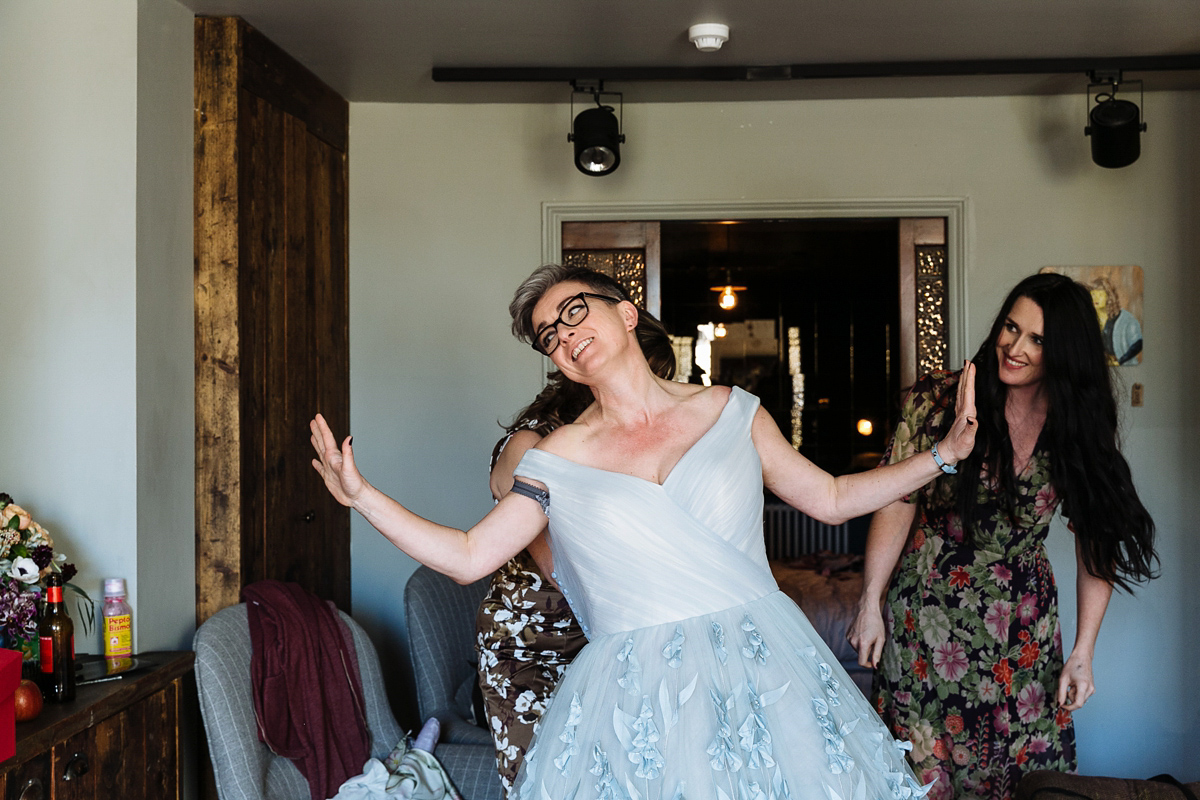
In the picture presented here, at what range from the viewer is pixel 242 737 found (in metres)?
2.50

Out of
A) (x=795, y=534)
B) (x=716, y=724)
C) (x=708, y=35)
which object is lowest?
(x=795, y=534)

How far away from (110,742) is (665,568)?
1.53m

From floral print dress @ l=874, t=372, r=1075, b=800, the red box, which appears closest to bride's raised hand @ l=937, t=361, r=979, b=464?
floral print dress @ l=874, t=372, r=1075, b=800

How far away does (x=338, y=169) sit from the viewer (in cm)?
409

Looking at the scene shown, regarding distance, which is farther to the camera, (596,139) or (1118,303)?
(1118,303)

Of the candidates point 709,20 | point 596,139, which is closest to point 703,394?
point 709,20

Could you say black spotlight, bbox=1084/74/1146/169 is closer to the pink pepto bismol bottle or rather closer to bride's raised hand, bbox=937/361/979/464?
bride's raised hand, bbox=937/361/979/464

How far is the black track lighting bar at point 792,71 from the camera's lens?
3637 millimetres

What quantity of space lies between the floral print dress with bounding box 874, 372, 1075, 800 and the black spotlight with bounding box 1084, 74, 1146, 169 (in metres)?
1.99

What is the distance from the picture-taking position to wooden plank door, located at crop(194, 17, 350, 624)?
9.99ft

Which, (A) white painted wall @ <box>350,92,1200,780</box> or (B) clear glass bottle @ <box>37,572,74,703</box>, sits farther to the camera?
(A) white painted wall @ <box>350,92,1200,780</box>

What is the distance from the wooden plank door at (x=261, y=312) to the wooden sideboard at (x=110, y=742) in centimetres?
52

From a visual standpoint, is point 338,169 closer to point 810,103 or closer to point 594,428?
point 810,103

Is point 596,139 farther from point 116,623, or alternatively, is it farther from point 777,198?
point 116,623
